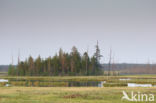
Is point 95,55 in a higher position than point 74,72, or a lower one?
higher

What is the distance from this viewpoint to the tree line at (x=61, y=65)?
119750mm

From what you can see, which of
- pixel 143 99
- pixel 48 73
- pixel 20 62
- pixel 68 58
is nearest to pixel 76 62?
pixel 68 58

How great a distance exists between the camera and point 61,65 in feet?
408

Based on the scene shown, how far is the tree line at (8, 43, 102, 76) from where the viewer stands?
120 meters

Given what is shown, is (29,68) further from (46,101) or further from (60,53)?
(46,101)

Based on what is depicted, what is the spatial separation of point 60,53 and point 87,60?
13567 mm

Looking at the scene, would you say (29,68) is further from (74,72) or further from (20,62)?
(74,72)

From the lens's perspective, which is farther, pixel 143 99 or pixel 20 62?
pixel 20 62

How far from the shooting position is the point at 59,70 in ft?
411

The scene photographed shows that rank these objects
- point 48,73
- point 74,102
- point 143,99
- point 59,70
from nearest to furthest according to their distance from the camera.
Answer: point 74,102
point 143,99
point 48,73
point 59,70

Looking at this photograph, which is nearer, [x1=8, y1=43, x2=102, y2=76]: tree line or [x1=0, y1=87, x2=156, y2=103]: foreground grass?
[x1=0, y1=87, x2=156, y2=103]: foreground grass

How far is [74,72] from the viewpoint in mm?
119750

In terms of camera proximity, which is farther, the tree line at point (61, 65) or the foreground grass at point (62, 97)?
the tree line at point (61, 65)

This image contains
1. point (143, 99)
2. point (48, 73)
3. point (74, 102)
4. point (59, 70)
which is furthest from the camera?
point (59, 70)
